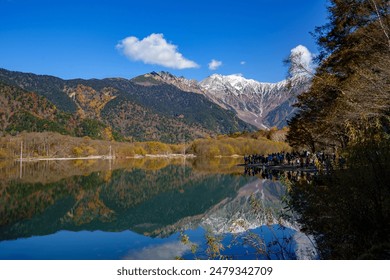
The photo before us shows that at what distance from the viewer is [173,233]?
14.7 meters

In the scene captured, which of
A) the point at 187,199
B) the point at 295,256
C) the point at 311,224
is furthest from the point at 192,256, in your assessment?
the point at 187,199

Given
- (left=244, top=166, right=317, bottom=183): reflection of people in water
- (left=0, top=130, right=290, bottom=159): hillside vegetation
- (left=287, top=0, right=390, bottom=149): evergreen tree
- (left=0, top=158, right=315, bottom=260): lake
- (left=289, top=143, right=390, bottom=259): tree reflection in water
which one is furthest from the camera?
(left=0, top=130, right=290, bottom=159): hillside vegetation

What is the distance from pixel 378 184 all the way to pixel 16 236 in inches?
484

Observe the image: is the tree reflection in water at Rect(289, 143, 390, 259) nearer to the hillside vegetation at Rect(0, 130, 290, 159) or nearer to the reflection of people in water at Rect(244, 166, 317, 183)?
the reflection of people in water at Rect(244, 166, 317, 183)

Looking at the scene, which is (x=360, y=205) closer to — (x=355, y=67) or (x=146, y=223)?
(x=355, y=67)

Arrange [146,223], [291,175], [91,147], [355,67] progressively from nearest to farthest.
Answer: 1. [355,67]
2. [146,223]
3. [291,175]
4. [91,147]

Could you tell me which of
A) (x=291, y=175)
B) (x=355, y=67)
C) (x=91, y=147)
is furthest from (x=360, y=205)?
(x=91, y=147)

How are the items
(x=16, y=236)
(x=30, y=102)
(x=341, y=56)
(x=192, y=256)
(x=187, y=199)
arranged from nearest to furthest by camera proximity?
1. (x=192, y=256)
2. (x=16, y=236)
3. (x=341, y=56)
4. (x=187, y=199)
5. (x=30, y=102)

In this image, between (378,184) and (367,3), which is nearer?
(378,184)

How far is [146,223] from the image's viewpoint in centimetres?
1694

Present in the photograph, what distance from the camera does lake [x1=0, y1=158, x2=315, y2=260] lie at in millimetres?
9289

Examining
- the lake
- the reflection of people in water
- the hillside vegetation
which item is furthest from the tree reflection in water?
the hillside vegetation

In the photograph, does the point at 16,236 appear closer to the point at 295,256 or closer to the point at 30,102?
the point at 295,256
